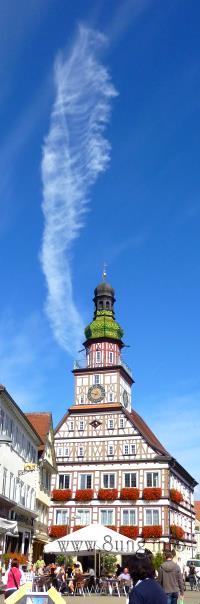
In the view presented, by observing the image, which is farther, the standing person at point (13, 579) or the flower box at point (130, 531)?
the flower box at point (130, 531)

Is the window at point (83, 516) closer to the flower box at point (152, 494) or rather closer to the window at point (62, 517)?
the window at point (62, 517)

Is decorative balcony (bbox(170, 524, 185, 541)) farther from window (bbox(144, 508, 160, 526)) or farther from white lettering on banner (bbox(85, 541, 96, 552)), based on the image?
white lettering on banner (bbox(85, 541, 96, 552))

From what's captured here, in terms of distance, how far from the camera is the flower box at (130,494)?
5138 centimetres

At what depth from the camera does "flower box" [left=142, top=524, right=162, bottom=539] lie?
1960 inches

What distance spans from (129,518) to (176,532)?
422cm

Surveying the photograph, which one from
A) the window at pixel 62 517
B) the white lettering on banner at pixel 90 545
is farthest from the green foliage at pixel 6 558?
the window at pixel 62 517

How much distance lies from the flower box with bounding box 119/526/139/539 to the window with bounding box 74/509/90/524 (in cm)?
329

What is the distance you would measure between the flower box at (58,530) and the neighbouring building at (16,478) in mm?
9537

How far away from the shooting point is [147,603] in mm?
5320

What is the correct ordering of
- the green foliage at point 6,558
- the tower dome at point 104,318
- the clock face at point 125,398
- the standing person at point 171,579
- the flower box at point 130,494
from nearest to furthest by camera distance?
the standing person at point 171,579 < the green foliage at point 6,558 < the flower box at point 130,494 < the clock face at point 125,398 < the tower dome at point 104,318

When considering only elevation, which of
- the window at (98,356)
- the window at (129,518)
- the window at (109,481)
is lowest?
the window at (129,518)

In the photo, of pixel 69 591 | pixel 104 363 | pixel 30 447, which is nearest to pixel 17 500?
pixel 30 447

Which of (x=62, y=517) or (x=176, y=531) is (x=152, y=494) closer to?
(x=176, y=531)

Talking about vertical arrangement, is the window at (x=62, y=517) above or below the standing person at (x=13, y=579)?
above
